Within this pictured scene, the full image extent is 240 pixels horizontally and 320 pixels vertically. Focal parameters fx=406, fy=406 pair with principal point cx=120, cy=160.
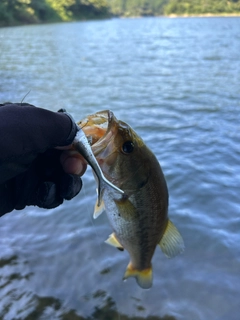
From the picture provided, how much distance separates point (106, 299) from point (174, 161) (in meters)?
3.83

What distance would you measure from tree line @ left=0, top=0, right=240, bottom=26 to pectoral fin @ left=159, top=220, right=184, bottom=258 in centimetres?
3593

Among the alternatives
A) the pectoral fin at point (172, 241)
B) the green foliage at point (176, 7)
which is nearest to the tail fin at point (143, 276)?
the pectoral fin at point (172, 241)

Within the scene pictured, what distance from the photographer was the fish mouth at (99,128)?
7.92 ft

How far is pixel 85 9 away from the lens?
8750cm

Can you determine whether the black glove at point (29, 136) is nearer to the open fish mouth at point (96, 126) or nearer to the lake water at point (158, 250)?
the open fish mouth at point (96, 126)

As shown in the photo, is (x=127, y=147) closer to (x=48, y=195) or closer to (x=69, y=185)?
(x=69, y=185)

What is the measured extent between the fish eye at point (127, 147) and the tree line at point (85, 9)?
36005 millimetres

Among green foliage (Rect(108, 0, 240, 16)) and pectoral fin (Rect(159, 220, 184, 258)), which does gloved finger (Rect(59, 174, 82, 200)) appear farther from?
green foliage (Rect(108, 0, 240, 16))

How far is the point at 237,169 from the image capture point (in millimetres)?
7027

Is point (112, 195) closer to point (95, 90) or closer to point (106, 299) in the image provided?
Result: point (106, 299)

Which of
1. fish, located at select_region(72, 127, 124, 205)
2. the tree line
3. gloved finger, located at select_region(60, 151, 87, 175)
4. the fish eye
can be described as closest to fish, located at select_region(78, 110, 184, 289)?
the fish eye

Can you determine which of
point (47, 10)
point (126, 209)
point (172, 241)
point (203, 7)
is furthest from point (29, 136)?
point (203, 7)

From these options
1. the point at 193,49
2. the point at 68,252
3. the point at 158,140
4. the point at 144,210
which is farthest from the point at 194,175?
the point at 193,49

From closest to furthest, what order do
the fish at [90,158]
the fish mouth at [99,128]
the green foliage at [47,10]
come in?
the fish at [90,158] < the fish mouth at [99,128] < the green foliage at [47,10]
